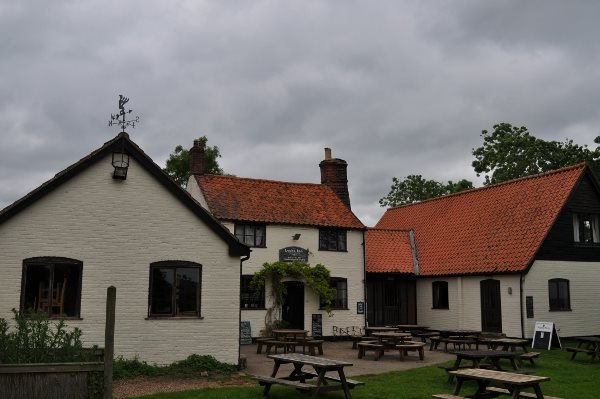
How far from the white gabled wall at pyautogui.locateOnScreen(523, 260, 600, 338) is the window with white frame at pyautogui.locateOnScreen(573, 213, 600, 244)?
0.96 meters

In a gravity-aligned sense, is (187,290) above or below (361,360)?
above

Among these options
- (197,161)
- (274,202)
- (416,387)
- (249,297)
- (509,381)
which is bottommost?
(416,387)

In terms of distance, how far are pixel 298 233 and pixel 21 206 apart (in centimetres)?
1241

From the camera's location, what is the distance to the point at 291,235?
987 inches

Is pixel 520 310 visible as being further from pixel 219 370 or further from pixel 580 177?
pixel 219 370

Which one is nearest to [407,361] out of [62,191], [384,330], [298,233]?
[384,330]

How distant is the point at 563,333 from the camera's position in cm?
2331

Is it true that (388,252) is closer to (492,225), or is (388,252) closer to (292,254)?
(492,225)

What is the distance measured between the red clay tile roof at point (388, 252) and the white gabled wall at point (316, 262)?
1173mm

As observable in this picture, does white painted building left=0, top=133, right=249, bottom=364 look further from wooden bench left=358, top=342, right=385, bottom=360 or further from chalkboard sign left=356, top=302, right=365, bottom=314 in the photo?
chalkboard sign left=356, top=302, right=365, bottom=314

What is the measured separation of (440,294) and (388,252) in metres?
3.06

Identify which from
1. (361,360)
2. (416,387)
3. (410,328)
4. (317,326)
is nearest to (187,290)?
(361,360)

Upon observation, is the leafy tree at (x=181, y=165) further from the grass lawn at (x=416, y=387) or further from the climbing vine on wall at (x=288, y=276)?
the grass lawn at (x=416, y=387)

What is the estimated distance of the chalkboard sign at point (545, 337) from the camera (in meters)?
21.2
